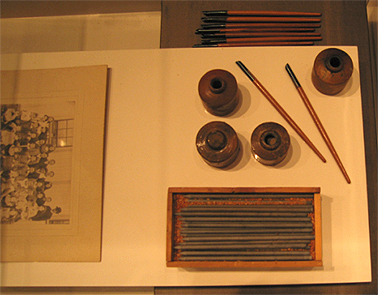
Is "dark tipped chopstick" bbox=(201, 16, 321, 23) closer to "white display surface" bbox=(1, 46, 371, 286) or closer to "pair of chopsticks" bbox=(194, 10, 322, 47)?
"pair of chopsticks" bbox=(194, 10, 322, 47)

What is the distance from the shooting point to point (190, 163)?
4.47 ft

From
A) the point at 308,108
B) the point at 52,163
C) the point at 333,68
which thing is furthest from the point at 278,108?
the point at 52,163

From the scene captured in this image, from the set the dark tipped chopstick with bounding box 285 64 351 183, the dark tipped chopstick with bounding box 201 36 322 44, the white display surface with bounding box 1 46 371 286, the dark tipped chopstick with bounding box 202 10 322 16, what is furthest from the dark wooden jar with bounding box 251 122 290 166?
the dark tipped chopstick with bounding box 202 10 322 16

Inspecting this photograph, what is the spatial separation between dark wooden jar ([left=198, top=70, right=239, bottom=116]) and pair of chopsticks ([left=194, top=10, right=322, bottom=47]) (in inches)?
9.8

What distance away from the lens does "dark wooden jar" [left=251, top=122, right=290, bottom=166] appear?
4.11ft

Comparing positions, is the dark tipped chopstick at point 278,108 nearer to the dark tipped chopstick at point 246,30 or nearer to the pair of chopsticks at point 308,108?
the pair of chopsticks at point 308,108

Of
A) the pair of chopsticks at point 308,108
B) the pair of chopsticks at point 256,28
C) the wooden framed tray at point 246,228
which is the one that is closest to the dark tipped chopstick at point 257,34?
the pair of chopsticks at point 256,28

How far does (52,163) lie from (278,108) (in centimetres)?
104

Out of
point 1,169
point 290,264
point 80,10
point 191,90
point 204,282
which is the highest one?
point 80,10

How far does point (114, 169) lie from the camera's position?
4.56 ft

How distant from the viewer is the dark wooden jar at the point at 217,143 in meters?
1.25

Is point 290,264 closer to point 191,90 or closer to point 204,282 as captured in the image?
point 204,282

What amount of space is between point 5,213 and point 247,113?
1172 mm

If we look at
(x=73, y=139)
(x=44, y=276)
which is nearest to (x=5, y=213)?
(x=44, y=276)
